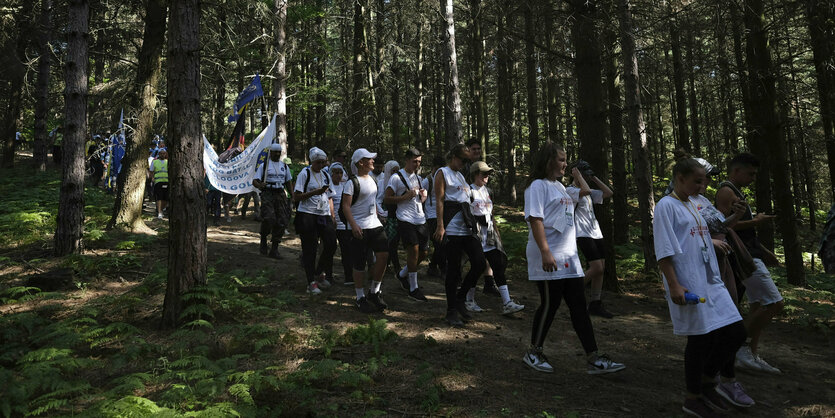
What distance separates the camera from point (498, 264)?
6.96m

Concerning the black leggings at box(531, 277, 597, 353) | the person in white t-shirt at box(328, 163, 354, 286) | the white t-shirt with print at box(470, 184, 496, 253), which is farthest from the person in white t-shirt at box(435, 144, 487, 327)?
the person in white t-shirt at box(328, 163, 354, 286)

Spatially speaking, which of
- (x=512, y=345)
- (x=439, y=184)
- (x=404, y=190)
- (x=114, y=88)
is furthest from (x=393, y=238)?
(x=114, y=88)

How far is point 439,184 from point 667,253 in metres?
3.38

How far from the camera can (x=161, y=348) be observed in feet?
16.6

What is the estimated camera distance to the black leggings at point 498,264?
22.7 feet

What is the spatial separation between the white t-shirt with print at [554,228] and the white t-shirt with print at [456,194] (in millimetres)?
1504

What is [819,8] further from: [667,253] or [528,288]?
[667,253]

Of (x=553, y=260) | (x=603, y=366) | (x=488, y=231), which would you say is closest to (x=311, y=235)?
(x=488, y=231)

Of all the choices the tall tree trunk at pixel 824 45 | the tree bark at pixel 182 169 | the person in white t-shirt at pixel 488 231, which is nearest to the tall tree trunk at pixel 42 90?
the tree bark at pixel 182 169

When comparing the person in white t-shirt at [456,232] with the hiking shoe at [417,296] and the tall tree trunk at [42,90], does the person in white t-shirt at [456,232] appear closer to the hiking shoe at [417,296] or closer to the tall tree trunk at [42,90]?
the hiking shoe at [417,296]

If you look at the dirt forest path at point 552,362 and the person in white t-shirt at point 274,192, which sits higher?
the person in white t-shirt at point 274,192

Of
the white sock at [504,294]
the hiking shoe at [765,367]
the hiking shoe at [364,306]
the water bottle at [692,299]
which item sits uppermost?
the water bottle at [692,299]

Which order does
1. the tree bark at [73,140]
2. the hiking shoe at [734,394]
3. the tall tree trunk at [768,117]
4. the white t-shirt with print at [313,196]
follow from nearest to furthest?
1. the hiking shoe at [734,394]
2. the white t-shirt with print at [313,196]
3. the tree bark at [73,140]
4. the tall tree trunk at [768,117]

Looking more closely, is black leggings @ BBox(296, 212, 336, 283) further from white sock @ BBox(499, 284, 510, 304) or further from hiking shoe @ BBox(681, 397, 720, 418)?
hiking shoe @ BBox(681, 397, 720, 418)
